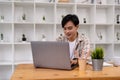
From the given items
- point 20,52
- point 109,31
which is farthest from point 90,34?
point 20,52

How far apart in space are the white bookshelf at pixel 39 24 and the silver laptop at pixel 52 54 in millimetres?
2078

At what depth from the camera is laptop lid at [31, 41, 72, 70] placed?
172 cm

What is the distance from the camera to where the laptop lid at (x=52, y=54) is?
1.72 metres

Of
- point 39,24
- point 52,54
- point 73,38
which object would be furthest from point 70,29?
point 39,24

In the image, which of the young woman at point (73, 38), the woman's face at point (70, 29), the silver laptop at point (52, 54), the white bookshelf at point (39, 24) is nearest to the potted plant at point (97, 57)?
the silver laptop at point (52, 54)

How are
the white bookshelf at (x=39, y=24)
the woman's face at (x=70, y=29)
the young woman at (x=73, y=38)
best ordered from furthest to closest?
the white bookshelf at (x=39, y=24), the woman's face at (x=70, y=29), the young woman at (x=73, y=38)

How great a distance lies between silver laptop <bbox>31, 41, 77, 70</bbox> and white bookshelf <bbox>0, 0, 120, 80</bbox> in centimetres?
208

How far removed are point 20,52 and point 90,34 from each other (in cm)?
151

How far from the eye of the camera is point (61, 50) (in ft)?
5.66

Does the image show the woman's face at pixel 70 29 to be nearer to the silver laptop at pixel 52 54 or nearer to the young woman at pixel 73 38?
the young woman at pixel 73 38

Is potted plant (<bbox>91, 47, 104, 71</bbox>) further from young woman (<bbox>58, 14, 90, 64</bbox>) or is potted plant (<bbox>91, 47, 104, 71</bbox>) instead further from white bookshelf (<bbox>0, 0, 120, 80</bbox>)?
white bookshelf (<bbox>0, 0, 120, 80</bbox>)

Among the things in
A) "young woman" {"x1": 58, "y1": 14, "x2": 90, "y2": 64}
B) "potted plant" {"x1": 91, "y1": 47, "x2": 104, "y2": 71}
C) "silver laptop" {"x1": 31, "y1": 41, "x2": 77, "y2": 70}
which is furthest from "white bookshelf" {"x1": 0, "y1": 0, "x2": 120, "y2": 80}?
"potted plant" {"x1": 91, "y1": 47, "x2": 104, "y2": 71}

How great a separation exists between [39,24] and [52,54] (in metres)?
2.42

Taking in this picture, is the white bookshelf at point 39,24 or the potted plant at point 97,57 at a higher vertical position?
the white bookshelf at point 39,24
